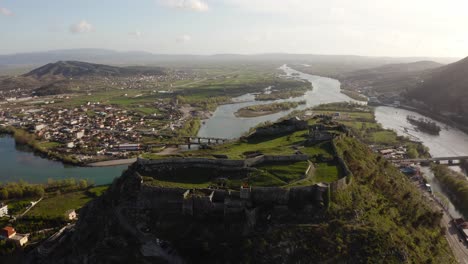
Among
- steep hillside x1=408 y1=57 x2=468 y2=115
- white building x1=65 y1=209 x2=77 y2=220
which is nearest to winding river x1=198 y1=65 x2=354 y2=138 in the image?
steep hillside x1=408 y1=57 x2=468 y2=115

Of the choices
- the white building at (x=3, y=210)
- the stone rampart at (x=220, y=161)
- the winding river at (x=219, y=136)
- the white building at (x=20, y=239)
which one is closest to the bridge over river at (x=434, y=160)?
the winding river at (x=219, y=136)

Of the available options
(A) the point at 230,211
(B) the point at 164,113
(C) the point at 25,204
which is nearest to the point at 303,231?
(A) the point at 230,211

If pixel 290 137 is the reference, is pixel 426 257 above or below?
below

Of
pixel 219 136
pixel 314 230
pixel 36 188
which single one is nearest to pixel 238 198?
pixel 314 230

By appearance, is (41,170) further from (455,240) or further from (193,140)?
(455,240)

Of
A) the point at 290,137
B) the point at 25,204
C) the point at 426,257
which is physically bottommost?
the point at 25,204

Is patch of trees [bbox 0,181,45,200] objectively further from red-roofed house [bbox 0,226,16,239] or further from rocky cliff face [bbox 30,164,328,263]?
rocky cliff face [bbox 30,164,328,263]

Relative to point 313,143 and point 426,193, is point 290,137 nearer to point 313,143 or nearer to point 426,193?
point 313,143

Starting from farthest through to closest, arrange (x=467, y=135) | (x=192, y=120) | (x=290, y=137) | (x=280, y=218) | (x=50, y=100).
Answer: (x=50, y=100) → (x=192, y=120) → (x=467, y=135) → (x=290, y=137) → (x=280, y=218)

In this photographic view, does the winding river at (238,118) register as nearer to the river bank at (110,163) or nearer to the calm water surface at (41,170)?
the river bank at (110,163)
